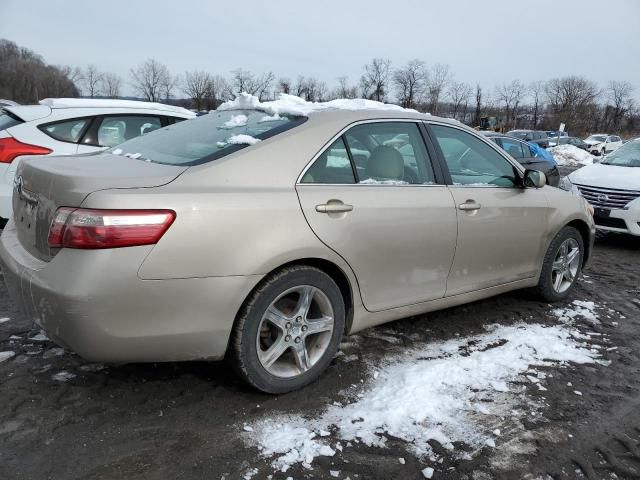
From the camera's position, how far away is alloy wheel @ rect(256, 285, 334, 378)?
2.76m

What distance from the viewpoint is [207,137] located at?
303 centimetres

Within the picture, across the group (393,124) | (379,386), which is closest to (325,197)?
(393,124)

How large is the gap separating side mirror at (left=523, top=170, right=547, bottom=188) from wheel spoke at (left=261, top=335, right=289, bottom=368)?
2.30 meters

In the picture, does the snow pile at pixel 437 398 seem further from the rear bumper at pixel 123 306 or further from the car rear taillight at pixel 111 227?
the car rear taillight at pixel 111 227

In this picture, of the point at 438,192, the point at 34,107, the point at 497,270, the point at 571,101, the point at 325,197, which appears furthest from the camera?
the point at 571,101

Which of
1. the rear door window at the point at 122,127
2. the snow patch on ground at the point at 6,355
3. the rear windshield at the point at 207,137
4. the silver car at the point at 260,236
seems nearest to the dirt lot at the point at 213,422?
the snow patch on ground at the point at 6,355

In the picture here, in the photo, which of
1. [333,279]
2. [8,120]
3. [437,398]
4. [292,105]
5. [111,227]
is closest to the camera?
[111,227]

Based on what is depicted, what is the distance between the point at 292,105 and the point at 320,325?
4.55 feet

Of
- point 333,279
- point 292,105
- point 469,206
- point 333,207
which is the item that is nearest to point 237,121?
point 292,105

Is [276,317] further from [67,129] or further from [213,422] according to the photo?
[67,129]

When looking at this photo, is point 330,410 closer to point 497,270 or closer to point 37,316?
point 37,316

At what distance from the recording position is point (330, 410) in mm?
2727

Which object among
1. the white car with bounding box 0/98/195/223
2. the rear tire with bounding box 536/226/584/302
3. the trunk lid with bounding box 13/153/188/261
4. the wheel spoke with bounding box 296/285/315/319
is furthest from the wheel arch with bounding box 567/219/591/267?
the white car with bounding box 0/98/195/223

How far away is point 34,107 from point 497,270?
4848 millimetres
